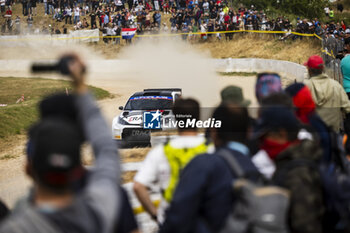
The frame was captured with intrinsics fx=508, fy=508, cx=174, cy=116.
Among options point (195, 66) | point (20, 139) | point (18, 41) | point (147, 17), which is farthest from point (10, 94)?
point (18, 41)

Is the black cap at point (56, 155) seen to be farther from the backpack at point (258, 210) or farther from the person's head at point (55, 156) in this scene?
the backpack at point (258, 210)

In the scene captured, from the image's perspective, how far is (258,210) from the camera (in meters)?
2.88

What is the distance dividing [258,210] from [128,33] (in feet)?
121

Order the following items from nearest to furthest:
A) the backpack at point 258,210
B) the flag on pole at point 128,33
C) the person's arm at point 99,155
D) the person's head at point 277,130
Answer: the person's arm at point 99,155 < the backpack at point 258,210 < the person's head at point 277,130 < the flag on pole at point 128,33

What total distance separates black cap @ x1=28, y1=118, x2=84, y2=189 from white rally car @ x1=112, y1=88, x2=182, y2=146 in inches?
400

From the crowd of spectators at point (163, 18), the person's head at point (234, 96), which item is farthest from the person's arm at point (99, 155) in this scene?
the crowd of spectators at point (163, 18)

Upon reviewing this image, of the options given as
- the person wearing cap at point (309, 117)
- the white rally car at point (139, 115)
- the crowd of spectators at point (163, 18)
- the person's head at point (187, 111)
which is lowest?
the white rally car at point (139, 115)

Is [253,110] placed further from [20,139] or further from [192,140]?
[20,139]

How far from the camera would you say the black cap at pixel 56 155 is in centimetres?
200

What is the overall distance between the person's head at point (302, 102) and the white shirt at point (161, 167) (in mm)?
1049

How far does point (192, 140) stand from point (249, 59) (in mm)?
29676

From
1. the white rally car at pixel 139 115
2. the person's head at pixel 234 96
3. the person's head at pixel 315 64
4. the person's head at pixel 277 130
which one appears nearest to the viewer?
the person's head at pixel 277 130

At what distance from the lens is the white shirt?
3.61 metres

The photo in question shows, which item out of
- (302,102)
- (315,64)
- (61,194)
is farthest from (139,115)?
(61,194)
